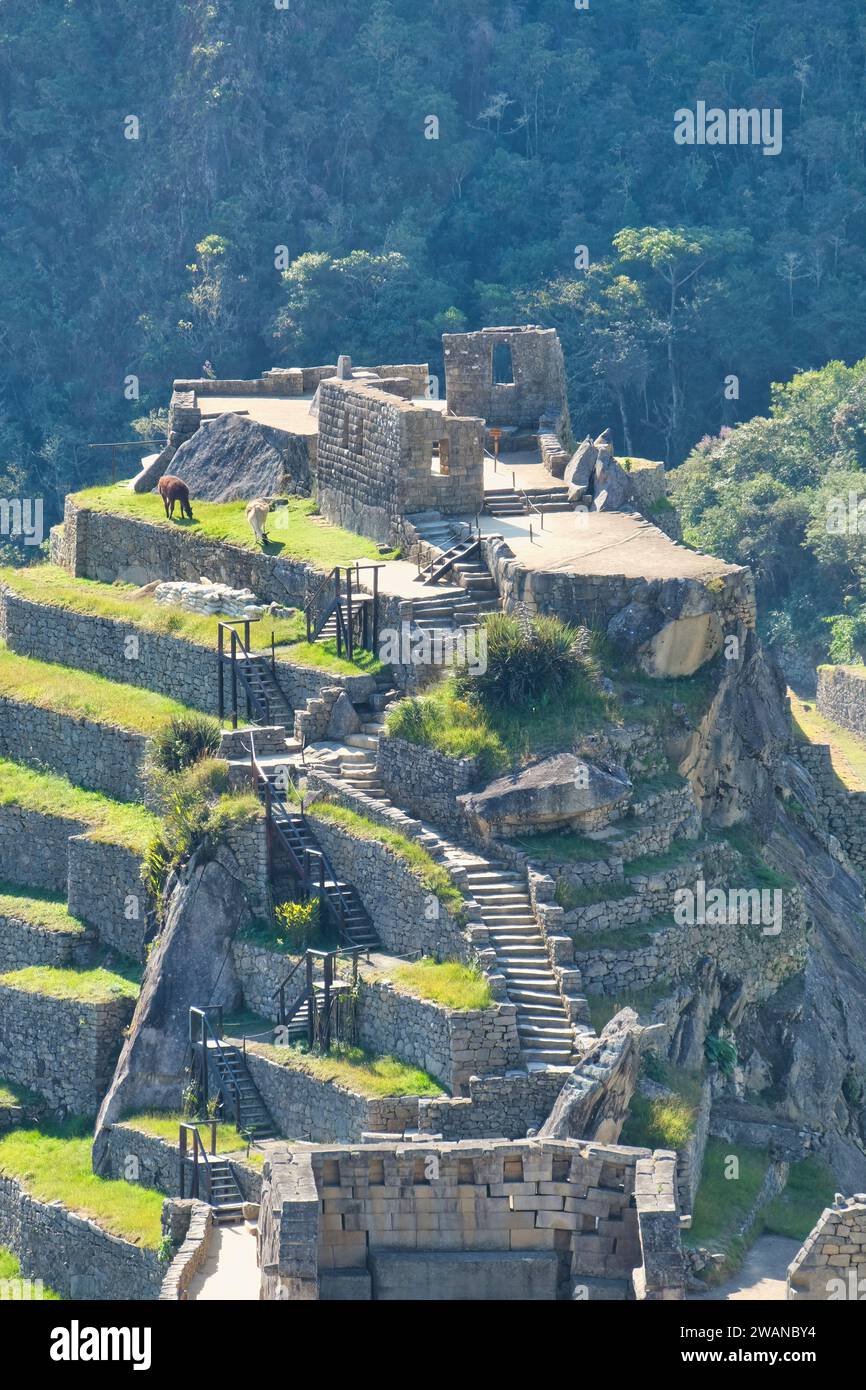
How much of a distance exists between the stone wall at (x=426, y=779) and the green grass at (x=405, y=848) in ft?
2.37

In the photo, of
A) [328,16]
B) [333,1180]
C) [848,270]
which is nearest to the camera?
[333,1180]

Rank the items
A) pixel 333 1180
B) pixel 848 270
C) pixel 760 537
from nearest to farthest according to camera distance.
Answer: pixel 333 1180, pixel 760 537, pixel 848 270

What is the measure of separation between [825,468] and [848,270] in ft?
61.2

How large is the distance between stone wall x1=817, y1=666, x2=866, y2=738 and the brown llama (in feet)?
53.5

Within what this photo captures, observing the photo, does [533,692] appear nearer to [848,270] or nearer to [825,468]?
[825,468]

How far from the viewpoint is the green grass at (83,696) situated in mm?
59156

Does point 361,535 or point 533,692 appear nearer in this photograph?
point 533,692

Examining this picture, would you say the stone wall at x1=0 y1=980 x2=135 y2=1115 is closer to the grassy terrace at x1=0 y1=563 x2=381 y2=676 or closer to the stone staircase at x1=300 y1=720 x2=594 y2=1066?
the stone staircase at x1=300 y1=720 x2=594 y2=1066

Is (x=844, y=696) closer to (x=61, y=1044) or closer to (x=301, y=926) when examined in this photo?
(x=61, y=1044)

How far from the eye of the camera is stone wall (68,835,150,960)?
5656 centimetres

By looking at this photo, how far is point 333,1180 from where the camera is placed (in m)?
33.9

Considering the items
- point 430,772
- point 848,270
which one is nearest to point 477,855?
point 430,772

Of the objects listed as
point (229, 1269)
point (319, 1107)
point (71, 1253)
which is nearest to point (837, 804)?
point (319, 1107)

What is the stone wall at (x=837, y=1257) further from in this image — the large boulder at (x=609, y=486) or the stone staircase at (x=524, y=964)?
the large boulder at (x=609, y=486)
